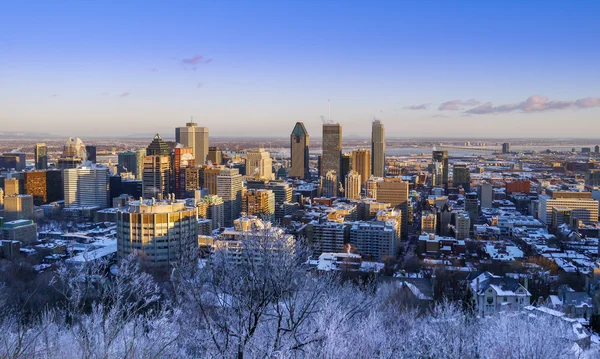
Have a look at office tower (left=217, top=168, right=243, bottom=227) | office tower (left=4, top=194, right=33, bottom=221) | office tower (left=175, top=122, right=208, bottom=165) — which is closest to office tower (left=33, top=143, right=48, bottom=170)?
office tower (left=175, top=122, right=208, bottom=165)

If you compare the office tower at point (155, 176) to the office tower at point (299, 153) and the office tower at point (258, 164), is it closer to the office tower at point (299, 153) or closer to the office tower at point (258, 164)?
the office tower at point (258, 164)

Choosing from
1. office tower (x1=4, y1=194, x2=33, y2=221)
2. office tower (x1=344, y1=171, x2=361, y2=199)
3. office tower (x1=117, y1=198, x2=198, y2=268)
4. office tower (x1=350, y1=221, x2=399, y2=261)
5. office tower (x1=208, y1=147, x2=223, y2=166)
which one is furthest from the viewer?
office tower (x1=208, y1=147, x2=223, y2=166)

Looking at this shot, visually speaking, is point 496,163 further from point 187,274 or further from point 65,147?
point 187,274

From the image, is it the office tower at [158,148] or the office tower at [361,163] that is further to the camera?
the office tower at [361,163]

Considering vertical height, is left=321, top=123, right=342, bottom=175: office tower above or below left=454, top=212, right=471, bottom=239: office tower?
above

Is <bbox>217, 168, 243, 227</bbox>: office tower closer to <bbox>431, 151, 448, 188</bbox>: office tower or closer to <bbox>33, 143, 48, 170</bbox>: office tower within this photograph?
<bbox>431, 151, 448, 188</bbox>: office tower

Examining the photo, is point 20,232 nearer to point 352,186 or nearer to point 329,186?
point 352,186

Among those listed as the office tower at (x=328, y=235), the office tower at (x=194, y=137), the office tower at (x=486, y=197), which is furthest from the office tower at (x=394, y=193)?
the office tower at (x=194, y=137)
